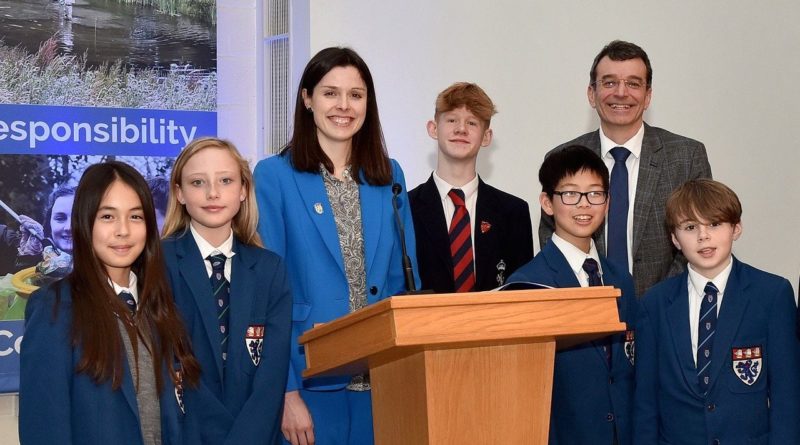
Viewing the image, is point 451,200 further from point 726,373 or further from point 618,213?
point 726,373

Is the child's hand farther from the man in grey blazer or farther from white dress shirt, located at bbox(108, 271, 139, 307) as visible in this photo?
the man in grey blazer

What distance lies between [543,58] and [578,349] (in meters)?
2.70

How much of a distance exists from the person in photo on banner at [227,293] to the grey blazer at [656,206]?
110 centimetres

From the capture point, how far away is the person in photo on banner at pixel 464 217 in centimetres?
326

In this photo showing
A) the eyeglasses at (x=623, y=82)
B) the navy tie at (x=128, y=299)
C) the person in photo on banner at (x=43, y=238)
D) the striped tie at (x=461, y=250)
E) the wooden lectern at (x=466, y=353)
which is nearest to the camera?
the wooden lectern at (x=466, y=353)

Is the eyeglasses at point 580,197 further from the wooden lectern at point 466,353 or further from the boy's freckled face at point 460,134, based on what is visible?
the wooden lectern at point 466,353

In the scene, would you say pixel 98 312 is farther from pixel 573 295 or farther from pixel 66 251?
pixel 66 251

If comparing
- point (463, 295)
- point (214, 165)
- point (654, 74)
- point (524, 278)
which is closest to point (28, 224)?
point (214, 165)

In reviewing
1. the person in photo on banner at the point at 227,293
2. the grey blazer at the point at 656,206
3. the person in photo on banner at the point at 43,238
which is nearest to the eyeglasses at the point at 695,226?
the grey blazer at the point at 656,206

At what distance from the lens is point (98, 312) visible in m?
2.29

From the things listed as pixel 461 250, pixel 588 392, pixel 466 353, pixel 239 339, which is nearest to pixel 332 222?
pixel 239 339

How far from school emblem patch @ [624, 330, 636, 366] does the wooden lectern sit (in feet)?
2.72

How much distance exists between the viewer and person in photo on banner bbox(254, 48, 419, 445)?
274 cm

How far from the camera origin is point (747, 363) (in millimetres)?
2717
